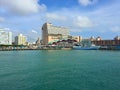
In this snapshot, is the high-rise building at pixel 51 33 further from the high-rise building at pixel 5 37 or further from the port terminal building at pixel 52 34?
the high-rise building at pixel 5 37

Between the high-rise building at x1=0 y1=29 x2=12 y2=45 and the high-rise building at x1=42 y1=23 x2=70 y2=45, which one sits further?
the high-rise building at x1=42 y1=23 x2=70 y2=45

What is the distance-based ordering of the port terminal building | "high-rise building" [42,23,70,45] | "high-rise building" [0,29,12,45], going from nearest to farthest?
"high-rise building" [0,29,12,45] → the port terminal building → "high-rise building" [42,23,70,45]

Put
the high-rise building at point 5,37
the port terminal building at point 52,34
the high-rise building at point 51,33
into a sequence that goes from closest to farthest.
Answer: the high-rise building at point 5,37
the port terminal building at point 52,34
the high-rise building at point 51,33

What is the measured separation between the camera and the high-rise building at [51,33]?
17775 centimetres

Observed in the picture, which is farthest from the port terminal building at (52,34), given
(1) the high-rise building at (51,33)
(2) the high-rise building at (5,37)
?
(2) the high-rise building at (5,37)

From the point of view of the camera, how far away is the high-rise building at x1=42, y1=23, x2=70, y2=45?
6998 inches

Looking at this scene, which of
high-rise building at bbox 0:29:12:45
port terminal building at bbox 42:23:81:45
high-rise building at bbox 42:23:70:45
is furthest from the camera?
high-rise building at bbox 42:23:70:45

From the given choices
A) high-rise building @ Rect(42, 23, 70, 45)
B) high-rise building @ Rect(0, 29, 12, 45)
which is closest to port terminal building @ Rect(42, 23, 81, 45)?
high-rise building @ Rect(42, 23, 70, 45)

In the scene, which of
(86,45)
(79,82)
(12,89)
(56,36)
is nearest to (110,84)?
(79,82)

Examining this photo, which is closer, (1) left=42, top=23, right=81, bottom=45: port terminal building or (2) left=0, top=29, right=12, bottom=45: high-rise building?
Answer: (2) left=0, top=29, right=12, bottom=45: high-rise building

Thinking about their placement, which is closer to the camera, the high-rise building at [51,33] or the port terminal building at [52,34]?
the port terminal building at [52,34]

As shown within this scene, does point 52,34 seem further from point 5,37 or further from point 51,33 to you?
point 5,37

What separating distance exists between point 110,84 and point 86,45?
4926 inches

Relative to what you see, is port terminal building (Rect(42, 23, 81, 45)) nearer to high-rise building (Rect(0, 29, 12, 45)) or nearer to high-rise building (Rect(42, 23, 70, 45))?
high-rise building (Rect(42, 23, 70, 45))
